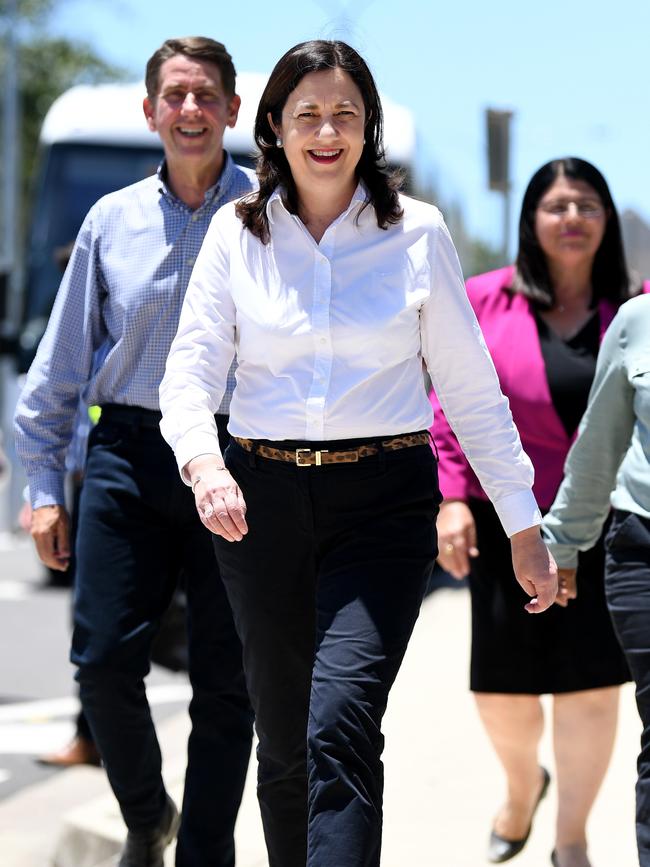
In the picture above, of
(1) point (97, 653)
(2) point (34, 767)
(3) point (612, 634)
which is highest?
(1) point (97, 653)

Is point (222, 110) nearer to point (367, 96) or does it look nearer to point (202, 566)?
point (367, 96)

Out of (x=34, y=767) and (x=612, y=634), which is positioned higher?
(x=612, y=634)

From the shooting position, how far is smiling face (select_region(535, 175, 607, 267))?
4.60 metres

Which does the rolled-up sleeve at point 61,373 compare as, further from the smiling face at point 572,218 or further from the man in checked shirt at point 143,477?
the smiling face at point 572,218

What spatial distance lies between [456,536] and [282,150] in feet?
4.84

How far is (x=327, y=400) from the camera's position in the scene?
317cm

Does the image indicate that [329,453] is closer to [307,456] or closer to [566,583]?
[307,456]

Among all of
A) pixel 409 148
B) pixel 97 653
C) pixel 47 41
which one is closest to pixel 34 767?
pixel 97 653

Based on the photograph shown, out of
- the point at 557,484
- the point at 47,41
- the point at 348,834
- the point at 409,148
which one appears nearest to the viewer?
the point at 348,834

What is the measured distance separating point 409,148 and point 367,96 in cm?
927

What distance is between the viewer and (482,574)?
4.61 metres

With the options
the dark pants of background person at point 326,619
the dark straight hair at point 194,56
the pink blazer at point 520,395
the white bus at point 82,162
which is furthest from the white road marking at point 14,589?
the dark pants of background person at point 326,619

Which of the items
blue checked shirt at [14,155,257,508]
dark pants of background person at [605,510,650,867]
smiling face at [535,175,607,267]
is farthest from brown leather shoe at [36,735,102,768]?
dark pants of background person at [605,510,650,867]

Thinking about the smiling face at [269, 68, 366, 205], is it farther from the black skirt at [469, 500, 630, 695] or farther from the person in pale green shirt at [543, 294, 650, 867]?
the black skirt at [469, 500, 630, 695]
